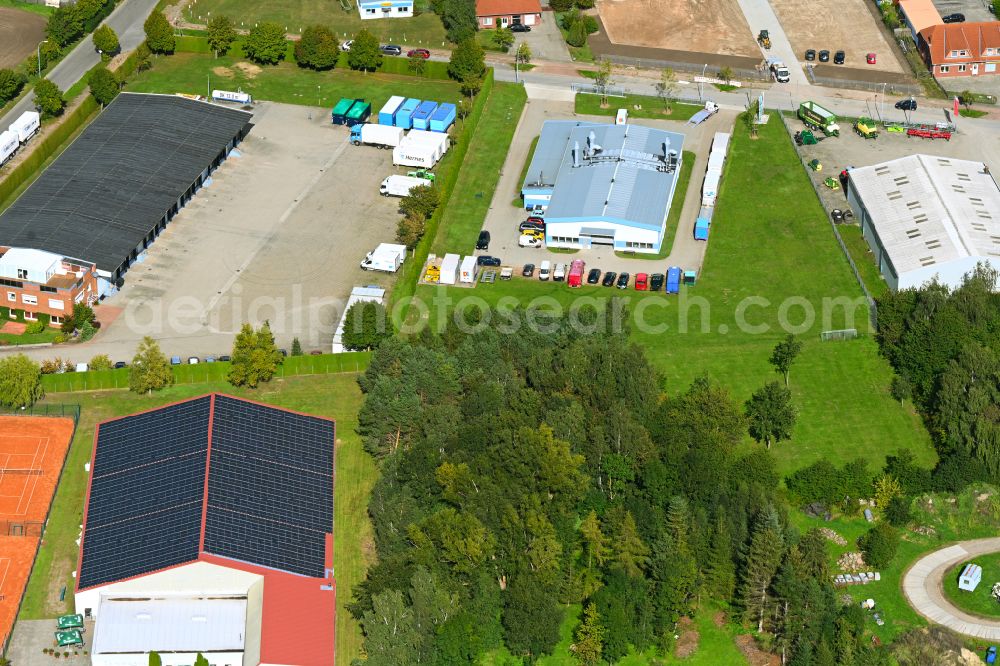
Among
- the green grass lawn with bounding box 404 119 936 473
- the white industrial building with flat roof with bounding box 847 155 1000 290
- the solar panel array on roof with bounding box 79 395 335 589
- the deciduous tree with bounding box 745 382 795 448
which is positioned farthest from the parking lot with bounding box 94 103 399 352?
the white industrial building with flat roof with bounding box 847 155 1000 290

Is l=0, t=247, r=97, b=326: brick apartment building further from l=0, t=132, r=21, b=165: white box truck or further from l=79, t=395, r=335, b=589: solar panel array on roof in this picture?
l=0, t=132, r=21, b=165: white box truck

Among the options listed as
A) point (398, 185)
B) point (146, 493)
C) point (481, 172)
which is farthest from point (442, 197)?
point (146, 493)

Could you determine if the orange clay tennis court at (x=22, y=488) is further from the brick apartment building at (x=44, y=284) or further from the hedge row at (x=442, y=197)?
the hedge row at (x=442, y=197)

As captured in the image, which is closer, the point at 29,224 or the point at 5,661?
the point at 5,661

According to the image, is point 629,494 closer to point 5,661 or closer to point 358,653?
point 358,653

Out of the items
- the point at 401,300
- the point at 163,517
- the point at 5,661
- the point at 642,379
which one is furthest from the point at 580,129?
the point at 5,661

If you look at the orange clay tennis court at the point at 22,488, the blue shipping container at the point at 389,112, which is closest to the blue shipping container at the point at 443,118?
the blue shipping container at the point at 389,112
